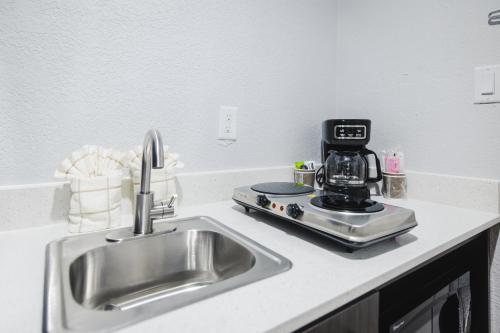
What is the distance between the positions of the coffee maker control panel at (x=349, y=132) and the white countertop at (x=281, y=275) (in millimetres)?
339

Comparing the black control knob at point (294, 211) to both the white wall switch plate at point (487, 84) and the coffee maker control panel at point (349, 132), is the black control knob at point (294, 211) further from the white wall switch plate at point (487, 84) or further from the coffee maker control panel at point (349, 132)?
the white wall switch plate at point (487, 84)

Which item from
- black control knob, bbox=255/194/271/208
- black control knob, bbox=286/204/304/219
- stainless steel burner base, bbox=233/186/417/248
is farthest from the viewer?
black control knob, bbox=255/194/271/208

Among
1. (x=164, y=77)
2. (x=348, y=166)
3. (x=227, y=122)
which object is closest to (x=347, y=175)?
(x=348, y=166)

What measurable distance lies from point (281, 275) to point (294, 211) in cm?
23

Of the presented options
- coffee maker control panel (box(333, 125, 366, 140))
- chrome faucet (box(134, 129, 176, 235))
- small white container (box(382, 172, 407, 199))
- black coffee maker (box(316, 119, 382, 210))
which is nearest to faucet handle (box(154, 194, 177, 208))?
chrome faucet (box(134, 129, 176, 235))

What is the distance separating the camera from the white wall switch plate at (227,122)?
1090mm

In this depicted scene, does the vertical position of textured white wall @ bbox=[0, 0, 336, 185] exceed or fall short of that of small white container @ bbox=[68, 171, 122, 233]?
it exceeds it

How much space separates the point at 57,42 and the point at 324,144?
1.04m

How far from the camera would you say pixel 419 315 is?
70 cm

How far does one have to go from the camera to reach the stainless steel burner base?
620 millimetres

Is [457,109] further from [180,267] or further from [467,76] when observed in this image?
[180,267]

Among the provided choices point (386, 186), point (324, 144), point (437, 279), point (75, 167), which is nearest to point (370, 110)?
point (324, 144)

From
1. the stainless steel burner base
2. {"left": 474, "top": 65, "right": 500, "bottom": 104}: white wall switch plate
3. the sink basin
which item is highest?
{"left": 474, "top": 65, "right": 500, "bottom": 104}: white wall switch plate

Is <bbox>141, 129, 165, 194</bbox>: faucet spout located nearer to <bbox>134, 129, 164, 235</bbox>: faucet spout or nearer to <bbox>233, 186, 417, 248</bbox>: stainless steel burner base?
<bbox>134, 129, 164, 235</bbox>: faucet spout
